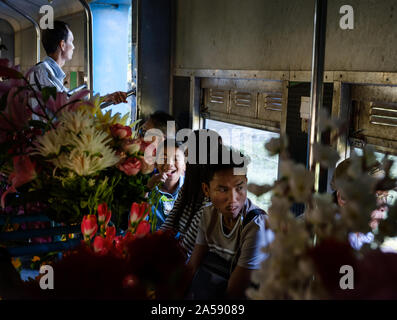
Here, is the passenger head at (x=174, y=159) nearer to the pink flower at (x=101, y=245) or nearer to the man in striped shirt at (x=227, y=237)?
the man in striped shirt at (x=227, y=237)

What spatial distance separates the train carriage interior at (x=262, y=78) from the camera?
1285 millimetres

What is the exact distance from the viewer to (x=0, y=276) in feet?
3.04

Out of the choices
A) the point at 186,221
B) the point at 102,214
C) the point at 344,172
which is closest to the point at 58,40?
the point at 186,221

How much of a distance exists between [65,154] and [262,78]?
7.19 ft

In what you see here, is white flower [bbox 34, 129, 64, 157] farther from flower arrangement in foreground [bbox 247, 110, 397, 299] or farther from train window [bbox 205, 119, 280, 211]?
train window [bbox 205, 119, 280, 211]

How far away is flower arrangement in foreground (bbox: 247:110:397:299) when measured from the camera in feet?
1.78

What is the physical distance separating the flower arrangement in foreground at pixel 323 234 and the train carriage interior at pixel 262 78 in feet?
0.05

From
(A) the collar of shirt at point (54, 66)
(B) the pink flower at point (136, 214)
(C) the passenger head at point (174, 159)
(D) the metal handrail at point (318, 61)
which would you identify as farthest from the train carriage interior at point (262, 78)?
(C) the passenger head at point (174, 159)

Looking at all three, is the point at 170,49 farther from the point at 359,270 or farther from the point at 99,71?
the point at 359,270

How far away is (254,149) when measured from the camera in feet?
11.8

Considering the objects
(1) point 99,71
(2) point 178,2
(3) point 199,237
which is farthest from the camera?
(1) point 99,71

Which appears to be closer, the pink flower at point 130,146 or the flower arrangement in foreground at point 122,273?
the flower arrangement in foreground at point 122,273

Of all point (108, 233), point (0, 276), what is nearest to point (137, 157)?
point (108, 233)
